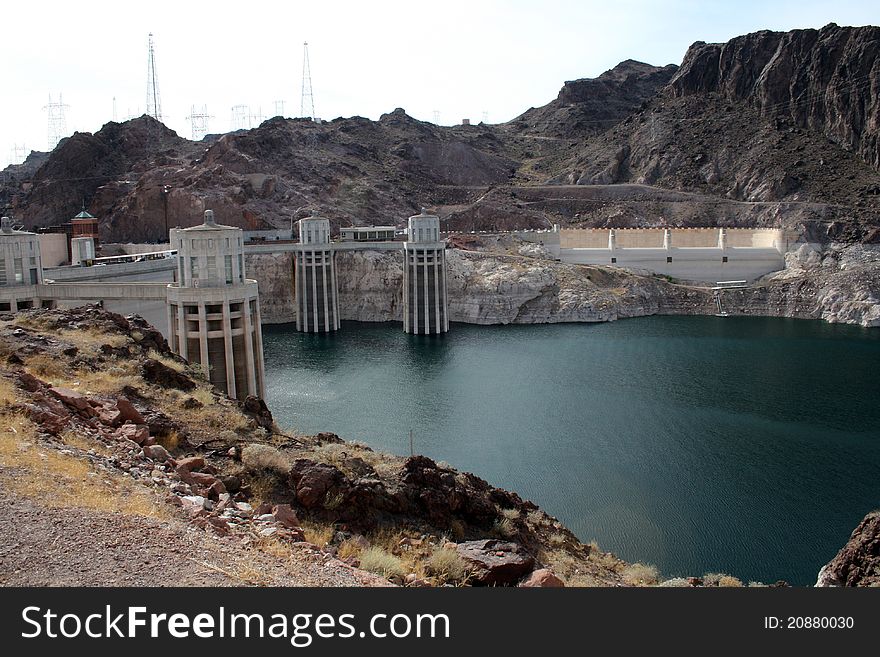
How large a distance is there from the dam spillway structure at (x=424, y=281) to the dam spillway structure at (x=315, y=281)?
23.0 ft

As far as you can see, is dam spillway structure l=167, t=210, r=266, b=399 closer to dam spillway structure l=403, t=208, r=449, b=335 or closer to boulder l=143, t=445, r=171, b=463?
boulder l=143, t=445, r=171, b=463

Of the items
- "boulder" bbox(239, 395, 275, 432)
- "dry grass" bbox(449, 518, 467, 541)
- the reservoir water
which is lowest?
the reservoir water

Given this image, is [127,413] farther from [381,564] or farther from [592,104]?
[592,104]

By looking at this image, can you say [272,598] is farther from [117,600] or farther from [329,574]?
[329,574]

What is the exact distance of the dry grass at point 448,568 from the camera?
9.91m

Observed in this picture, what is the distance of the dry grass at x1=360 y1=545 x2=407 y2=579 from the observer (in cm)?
934

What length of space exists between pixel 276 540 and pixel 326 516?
6.74 feet

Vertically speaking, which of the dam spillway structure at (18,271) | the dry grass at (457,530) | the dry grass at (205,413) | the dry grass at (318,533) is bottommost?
the dry grass at (457,530)

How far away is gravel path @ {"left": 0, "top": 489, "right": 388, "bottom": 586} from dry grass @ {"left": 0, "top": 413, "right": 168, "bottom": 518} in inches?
10.4

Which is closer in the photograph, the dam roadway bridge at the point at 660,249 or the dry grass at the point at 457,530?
the dry grass at the point at 457,530

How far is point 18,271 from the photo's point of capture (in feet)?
96.4

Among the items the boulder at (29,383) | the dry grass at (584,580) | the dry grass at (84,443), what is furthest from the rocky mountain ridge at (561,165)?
the dry grass at (584,580)

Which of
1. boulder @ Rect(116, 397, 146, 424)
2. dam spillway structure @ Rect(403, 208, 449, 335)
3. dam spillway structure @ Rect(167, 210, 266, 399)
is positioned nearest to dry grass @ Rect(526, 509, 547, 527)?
boulder @ Rect(116, 397, 146, 424)

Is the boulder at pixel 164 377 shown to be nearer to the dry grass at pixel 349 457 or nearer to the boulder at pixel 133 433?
the dry grass at pixel 349 457
